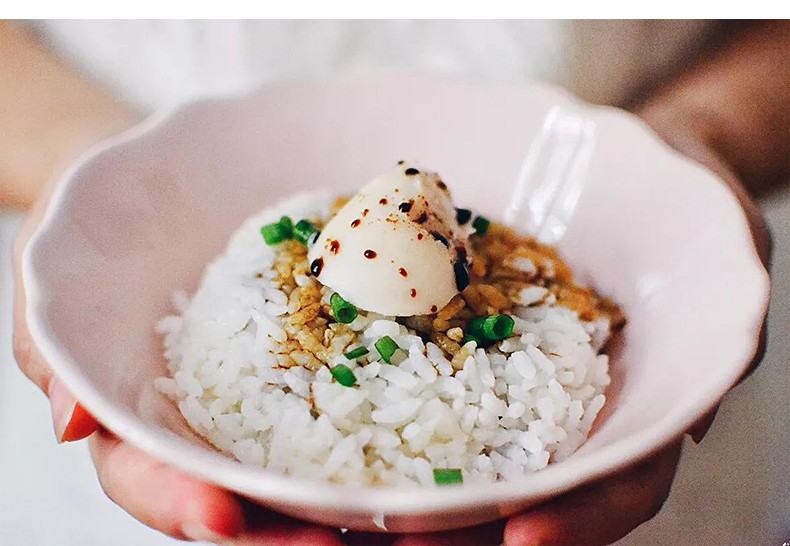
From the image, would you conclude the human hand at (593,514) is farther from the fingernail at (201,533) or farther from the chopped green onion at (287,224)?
the chopped green onion at (287,224)

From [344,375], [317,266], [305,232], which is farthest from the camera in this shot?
[305,232]

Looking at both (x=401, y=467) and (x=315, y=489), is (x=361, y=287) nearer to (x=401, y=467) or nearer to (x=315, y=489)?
(x=401, y=467)

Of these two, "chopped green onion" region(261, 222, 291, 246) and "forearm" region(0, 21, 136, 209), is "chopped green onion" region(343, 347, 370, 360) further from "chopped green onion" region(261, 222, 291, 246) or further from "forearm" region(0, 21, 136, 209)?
"forearm" region(0, 21, 136, 209)

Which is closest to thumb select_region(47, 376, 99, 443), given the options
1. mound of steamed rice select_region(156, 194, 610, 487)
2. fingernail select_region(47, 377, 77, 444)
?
fingernail select_region(47, 377, 77, 444)

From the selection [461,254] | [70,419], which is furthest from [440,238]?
[70,419]

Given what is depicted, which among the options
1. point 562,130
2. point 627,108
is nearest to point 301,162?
point 562,130

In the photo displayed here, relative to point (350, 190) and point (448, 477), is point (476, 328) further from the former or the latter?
point (350, 190)
